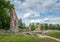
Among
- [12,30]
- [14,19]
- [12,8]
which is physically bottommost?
[12,30]

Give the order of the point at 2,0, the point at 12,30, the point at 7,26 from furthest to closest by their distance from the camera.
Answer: the point at 7,26 < the point at 12,30 < the point at 2,0

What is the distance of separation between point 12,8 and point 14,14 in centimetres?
181

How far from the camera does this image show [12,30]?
41844 millimetres

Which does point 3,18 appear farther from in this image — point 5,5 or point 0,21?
point 5,5

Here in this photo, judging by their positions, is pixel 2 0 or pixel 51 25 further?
pixel 51 25

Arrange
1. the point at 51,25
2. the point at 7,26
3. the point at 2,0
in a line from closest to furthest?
the point at 2,0
the point at 7,26
the point at 51,25

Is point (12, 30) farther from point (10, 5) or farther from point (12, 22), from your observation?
point (10, 5)

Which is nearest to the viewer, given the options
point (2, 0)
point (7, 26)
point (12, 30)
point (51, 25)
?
point (2, 0)

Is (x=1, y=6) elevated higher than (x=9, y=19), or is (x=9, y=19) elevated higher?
(x=1, y=6)

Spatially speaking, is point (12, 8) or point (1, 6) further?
point (12, 8)

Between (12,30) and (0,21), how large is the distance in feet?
14.9

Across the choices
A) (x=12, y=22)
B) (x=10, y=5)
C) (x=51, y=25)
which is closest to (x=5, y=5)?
(x=10, y=5)

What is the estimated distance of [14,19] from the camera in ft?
139

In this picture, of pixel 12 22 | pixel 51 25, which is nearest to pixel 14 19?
pixel 12 22
